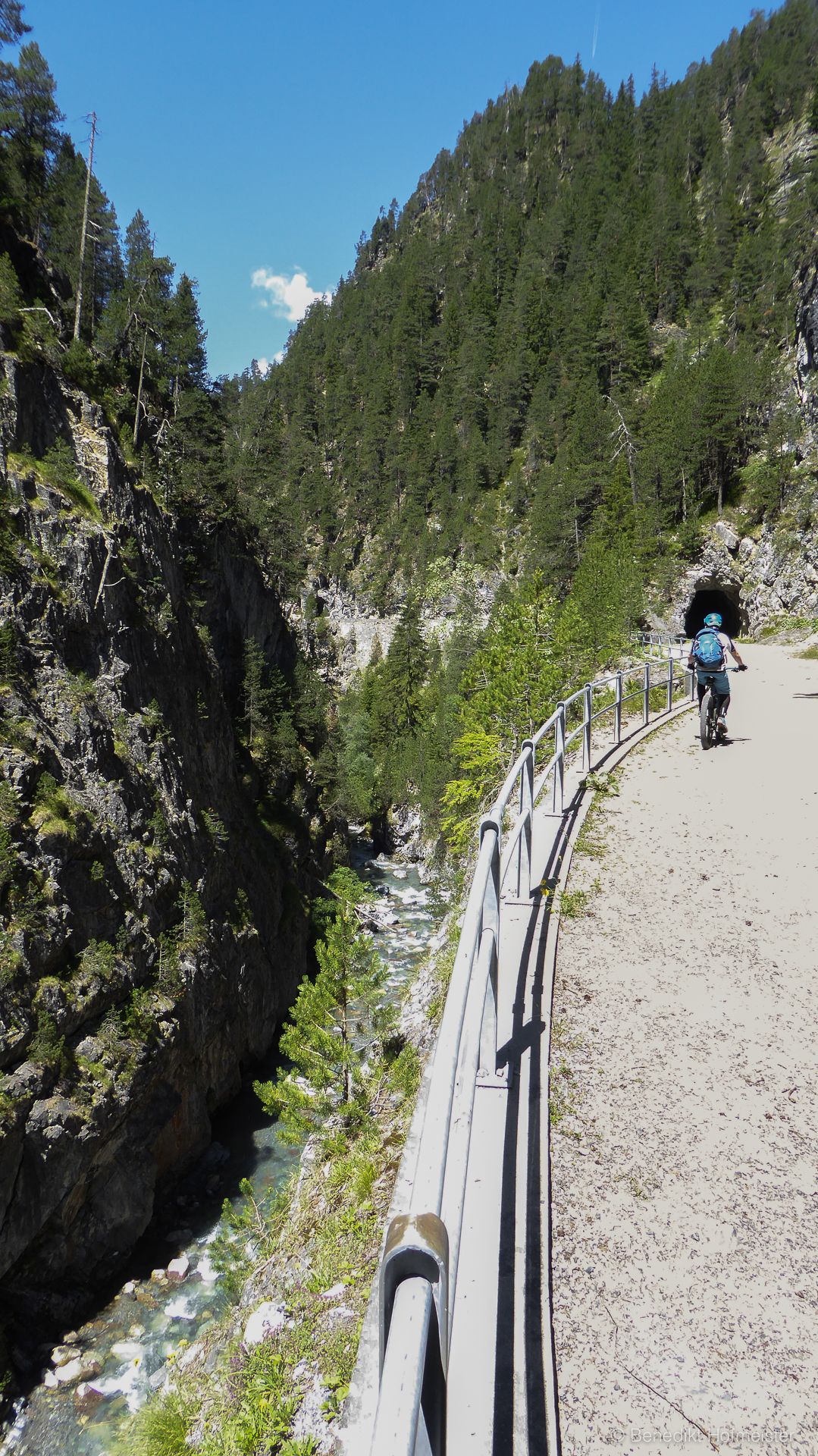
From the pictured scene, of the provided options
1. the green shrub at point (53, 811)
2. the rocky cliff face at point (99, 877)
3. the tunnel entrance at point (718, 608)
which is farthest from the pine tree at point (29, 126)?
the tunnel entrance at point (718, 608)

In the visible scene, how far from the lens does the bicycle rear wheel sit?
1155 cm

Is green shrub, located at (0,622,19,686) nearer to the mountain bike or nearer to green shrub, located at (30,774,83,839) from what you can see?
green shrub, located at (30,774,83,839)

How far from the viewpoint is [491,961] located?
3.71 m

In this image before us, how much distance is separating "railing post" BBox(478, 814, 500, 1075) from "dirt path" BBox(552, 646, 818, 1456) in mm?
440

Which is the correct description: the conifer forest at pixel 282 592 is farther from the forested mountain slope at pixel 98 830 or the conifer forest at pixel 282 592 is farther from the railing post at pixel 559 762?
the railing post at pixel 559 762

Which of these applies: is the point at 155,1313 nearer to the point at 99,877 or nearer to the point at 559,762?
the point at 99,877

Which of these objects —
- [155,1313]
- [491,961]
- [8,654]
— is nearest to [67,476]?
[8,654]

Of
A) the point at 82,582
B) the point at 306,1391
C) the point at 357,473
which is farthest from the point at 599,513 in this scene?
the point at 306,1391

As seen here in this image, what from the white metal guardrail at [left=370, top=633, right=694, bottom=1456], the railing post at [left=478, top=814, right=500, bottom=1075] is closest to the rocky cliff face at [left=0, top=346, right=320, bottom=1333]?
the railing post at [left=478, top=814, right=500, bottom=1075]

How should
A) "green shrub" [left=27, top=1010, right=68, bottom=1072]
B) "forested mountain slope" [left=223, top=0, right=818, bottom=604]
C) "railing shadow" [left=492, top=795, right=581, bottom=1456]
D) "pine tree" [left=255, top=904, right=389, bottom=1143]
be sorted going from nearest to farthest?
"railing shadow" [left=492, top=795, right=581, bottom=1456]
"pine tree" [left=255, top=904, right=389, bottom=1143]
"green shrub" [left=27, top=1010, right=68, bottom=1072]
"forested mountain slope" [left=223, top=0, right=818, bottom=604]

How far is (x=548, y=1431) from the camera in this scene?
86.0 inches

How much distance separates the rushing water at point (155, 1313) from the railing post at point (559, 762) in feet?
41.3

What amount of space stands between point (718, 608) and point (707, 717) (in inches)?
1752

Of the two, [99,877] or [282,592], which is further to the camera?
[282,592]
